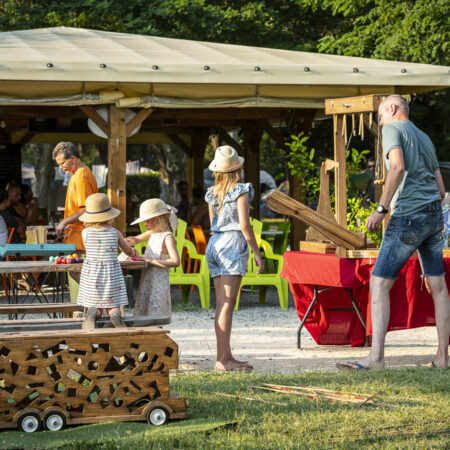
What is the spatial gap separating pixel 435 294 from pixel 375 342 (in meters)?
0.57

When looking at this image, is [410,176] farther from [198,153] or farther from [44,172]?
[44,172]

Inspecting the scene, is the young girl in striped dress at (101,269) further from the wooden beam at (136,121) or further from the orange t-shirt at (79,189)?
the wooden beam at (136,121)

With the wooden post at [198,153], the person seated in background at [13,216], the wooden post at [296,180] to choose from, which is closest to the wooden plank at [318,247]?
the wooden post at [296,180]

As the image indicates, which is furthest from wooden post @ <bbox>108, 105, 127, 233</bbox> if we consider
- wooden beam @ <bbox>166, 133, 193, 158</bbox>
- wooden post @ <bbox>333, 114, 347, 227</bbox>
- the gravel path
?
wooden beam @ <bbox>166, 133, 193, 158</bbox>

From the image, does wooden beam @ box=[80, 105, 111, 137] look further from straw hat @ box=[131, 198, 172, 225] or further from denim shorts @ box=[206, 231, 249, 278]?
denim shorts @ box=[206, 231, 249, 278]

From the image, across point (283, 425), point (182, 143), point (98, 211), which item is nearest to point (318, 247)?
point (98, 211)

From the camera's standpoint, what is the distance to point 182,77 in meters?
9.62

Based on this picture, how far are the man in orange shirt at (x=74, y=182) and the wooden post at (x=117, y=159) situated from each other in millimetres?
2120

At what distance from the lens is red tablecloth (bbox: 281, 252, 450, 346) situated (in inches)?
268

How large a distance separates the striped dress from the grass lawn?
697 millimetres

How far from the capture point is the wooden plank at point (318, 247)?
7113 mm

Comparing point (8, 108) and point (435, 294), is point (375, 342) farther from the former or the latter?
point (8, 108)

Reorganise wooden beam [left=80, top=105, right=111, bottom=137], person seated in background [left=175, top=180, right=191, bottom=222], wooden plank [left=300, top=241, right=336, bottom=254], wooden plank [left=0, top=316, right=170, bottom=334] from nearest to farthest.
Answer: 1. wooden plank [left=0, top=316, right=170, bottom=334]
2. wooden plank [left=300, top=241, right=336, bottom=254]
3. wooden beam [left=80, top=105, right=111, bottom=137]
4. person seated in background [left=175, top=180, right=191, bottom=222]

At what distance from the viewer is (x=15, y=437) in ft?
14.4
